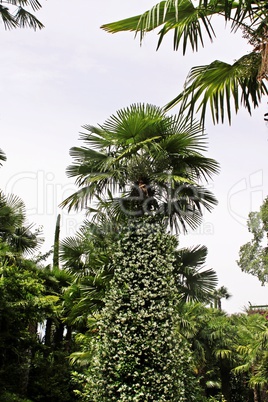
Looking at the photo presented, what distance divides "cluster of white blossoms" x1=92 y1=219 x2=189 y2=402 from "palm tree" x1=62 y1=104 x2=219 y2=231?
83 cm

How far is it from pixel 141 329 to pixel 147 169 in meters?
3.24

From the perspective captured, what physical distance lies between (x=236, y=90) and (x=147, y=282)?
5.55m

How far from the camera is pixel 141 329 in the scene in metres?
8.55

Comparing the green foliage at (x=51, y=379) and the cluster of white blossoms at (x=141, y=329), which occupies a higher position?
the cluster of white blossoms at (x=141, y=329)

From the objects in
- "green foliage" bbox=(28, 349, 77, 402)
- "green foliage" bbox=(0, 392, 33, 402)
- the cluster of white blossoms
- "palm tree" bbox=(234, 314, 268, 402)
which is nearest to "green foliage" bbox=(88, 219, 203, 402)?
the cluster of white blossoms

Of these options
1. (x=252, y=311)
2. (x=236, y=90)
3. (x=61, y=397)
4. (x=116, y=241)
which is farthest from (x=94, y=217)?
(x=252, y=311)

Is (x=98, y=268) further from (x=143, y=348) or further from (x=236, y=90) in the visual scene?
(x=236, y=90)

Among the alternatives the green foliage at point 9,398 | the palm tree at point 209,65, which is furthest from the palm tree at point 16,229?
the palm tree at point 209,65

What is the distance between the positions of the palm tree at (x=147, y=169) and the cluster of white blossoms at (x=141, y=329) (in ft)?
2.74

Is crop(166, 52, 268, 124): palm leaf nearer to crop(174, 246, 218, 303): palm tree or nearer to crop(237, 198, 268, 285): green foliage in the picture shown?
crop(174, 246, 218, 303): palm tree

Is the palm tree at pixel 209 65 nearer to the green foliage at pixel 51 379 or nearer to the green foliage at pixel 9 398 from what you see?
the green foliage at pixel 9 398

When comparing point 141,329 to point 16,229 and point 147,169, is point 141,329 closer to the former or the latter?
point 147,169

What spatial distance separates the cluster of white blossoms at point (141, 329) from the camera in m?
8.30

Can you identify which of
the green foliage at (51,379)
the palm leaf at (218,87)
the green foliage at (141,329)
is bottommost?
the green foliage at (51,379)
